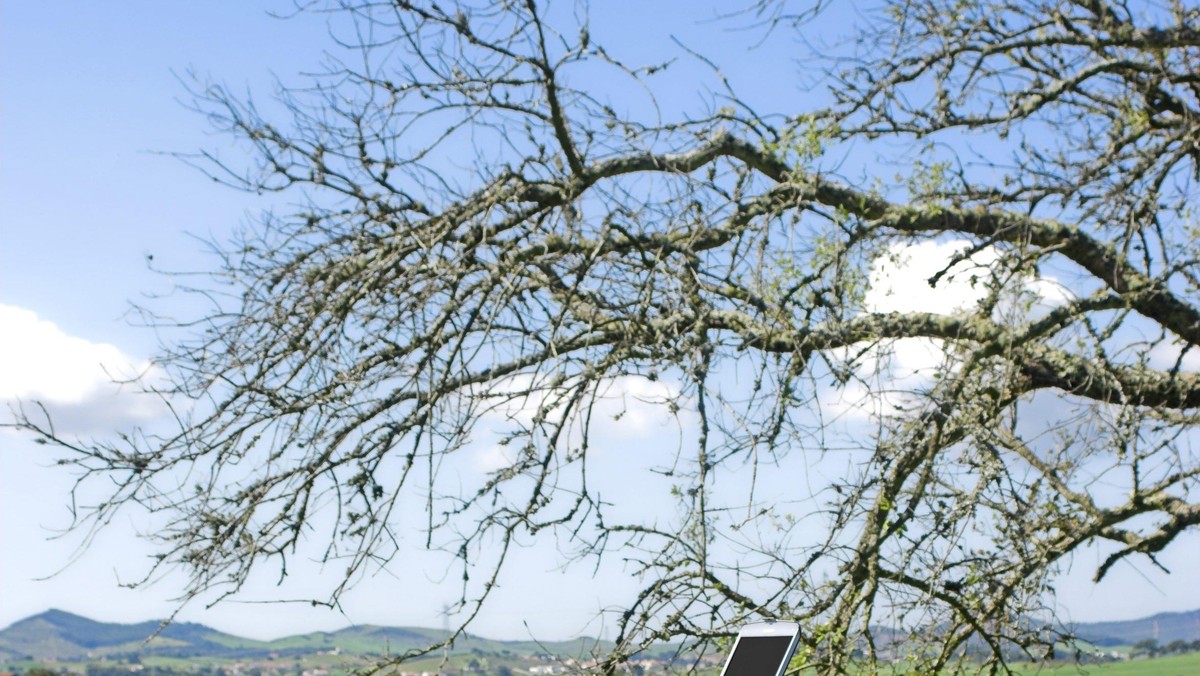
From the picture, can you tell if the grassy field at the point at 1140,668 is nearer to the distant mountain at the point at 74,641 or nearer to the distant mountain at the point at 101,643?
the distant mountain at the point at 101,643

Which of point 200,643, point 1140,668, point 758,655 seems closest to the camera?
point 758,655

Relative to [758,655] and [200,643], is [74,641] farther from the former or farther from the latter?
[758,655]

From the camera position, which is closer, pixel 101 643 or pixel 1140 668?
pixel 1140 668

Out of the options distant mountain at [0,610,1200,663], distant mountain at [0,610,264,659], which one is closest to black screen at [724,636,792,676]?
distant mountain at [0,610,1200,663]

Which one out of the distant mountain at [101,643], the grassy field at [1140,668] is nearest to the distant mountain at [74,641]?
the distant mountain at [101,643]

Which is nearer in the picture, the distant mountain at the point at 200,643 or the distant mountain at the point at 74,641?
the distant mountain at the point at 200,643

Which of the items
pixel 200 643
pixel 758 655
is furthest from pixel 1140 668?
pixel 200 643

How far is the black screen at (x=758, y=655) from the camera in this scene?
102 inches

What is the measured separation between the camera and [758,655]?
263cm

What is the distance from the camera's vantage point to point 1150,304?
623 cm

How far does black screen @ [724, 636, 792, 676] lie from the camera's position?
8.52ft

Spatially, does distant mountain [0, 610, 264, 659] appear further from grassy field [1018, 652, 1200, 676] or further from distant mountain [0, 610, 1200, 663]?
grassy field [1018, 652, 1200, 676]

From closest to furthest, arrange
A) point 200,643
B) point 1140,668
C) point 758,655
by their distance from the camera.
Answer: point 758,655
point 1140,668
point 200,643

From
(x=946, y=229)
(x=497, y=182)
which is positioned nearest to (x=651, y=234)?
(x=497, y=182)
